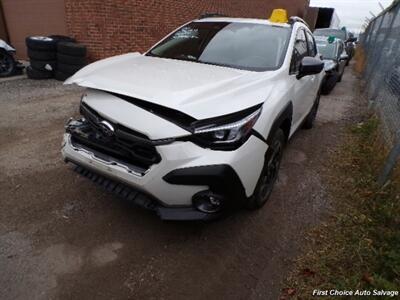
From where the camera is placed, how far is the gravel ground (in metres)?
2.20

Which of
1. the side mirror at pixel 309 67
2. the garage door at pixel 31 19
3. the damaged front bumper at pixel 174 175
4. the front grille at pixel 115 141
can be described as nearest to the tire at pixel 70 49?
the garage door at pixel 31 19

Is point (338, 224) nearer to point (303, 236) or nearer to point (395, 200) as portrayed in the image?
point (303, 236)

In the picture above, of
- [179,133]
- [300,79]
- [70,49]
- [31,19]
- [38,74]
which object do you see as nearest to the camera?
[179,133]

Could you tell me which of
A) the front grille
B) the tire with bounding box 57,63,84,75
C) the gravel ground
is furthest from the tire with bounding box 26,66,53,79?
the front grille

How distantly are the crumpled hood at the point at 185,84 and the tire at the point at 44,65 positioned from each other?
5206 millimetres

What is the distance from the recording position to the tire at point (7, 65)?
25.2ft

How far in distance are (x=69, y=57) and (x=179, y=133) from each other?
6.17 meters

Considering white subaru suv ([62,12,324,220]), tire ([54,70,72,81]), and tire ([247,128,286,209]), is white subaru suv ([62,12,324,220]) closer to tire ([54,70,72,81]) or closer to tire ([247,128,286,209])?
tire ([247,128,286,209])

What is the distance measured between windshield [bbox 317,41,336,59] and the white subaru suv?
278 inches

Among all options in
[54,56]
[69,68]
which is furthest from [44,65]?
[69,68]

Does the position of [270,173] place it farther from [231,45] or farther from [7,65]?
[7,65]

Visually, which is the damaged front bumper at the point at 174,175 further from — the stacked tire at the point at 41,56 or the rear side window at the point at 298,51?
the stacked tire at the point at 41,56

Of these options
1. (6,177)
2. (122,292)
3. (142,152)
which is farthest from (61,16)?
(122,292)

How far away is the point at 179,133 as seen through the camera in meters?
2.09
